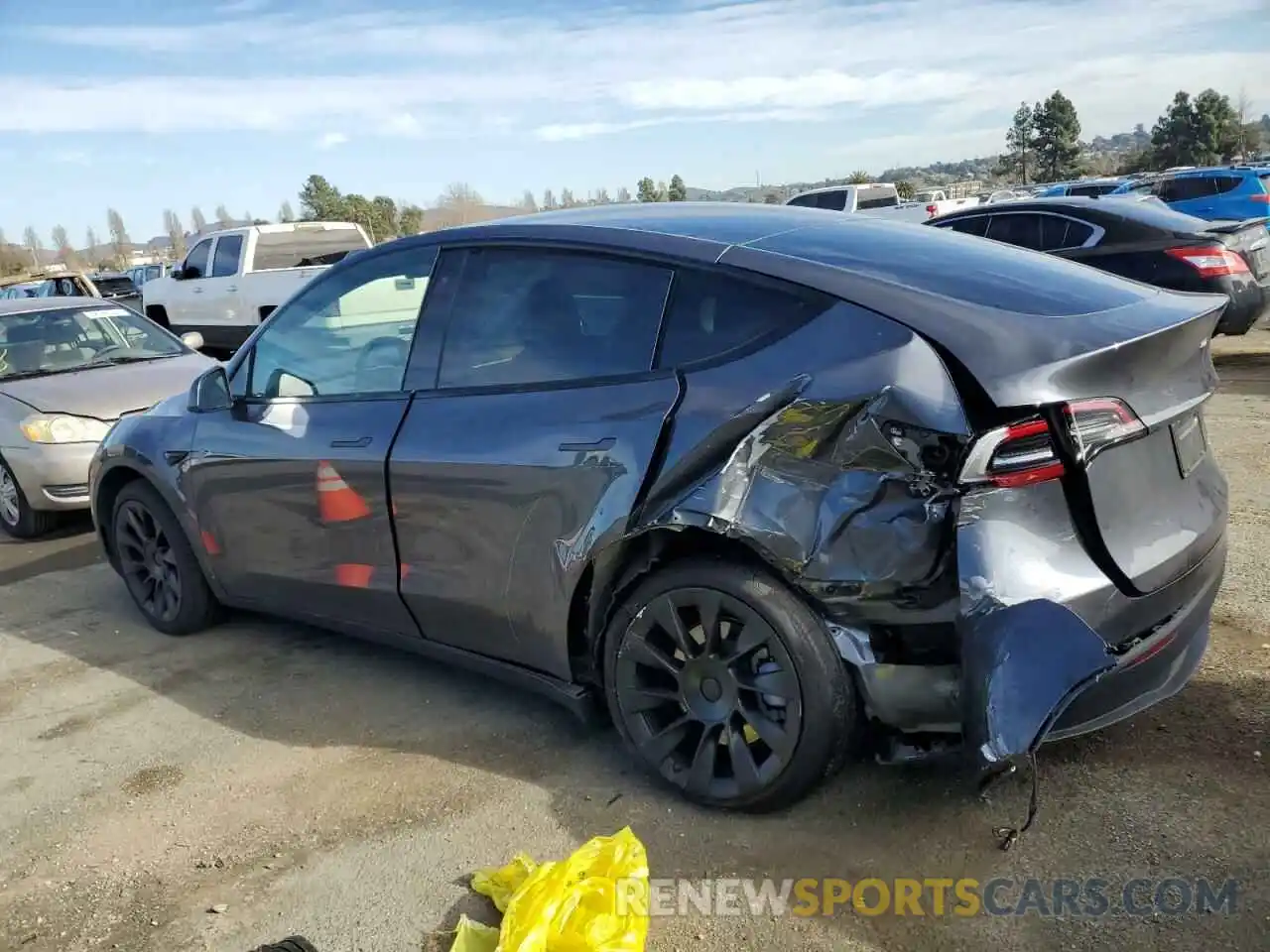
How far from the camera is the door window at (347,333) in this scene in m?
3.72

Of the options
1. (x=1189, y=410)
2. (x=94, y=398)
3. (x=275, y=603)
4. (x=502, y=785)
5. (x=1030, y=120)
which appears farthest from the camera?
(x=1030, y=120)

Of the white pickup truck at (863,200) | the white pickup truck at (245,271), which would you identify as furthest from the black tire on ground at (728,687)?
the white pickup truck at (863,200)

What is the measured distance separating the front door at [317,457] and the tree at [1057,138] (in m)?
60.6

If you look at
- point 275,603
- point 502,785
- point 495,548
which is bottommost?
point 502,785

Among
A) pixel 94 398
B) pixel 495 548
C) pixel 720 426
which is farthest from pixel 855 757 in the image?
pixel 94 398

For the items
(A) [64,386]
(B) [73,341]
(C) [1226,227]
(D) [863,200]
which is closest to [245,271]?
(B) [73,341]

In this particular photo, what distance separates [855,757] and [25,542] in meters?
→ 6.03

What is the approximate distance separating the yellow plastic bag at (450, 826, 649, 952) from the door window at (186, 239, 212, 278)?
14553mm

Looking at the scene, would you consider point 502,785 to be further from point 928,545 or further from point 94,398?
point 94,398

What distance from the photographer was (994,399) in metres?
2.49

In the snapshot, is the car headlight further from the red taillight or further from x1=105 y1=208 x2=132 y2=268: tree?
x1=105 y1=208 x2=132 y2=268: tree

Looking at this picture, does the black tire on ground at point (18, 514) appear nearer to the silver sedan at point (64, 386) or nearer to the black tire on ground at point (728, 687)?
the silver sedan at point (64, 386)

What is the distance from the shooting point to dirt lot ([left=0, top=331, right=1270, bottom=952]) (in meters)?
2.59

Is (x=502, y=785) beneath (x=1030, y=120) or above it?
beneath
